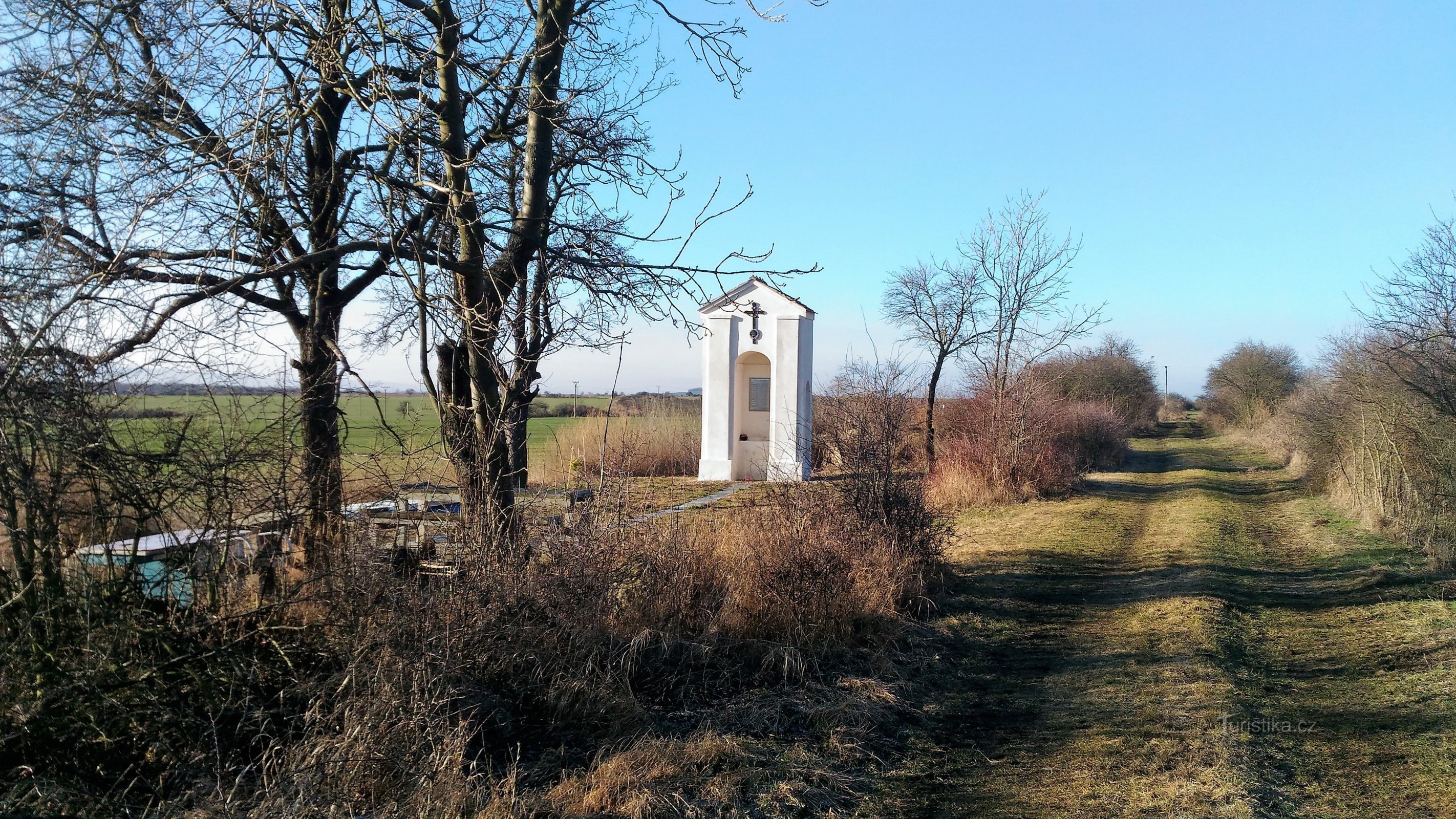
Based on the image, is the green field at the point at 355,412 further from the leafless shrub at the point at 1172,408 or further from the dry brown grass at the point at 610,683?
the leafless shrub at the point at 1172,408

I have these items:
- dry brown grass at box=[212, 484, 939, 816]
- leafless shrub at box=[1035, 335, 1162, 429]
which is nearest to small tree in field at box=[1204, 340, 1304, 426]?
leafless shrub at box=[1035, 335, 1162, 429]

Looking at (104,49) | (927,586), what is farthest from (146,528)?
(927,586)

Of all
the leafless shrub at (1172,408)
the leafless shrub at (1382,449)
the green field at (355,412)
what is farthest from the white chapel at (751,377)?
the leafless shrub at (1172,408)

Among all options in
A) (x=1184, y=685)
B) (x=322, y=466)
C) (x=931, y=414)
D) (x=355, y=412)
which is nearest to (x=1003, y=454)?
(x=931, y=414)

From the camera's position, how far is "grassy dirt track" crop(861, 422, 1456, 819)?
14.7ft

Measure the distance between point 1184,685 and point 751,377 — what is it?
15.3 m

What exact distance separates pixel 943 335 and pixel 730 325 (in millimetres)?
5944

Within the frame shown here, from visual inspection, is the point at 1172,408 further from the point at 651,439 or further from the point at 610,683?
the point at 610,683

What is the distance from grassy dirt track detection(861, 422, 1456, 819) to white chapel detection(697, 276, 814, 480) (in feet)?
23.7

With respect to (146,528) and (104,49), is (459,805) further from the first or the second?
(104,49)

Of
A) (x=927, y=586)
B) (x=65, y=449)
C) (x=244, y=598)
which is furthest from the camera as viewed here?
(x=927, y=586)

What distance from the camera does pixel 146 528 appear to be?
4.00 m

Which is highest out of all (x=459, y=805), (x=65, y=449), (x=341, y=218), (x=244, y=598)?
(x=341, y=218)

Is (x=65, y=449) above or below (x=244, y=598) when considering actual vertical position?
above
